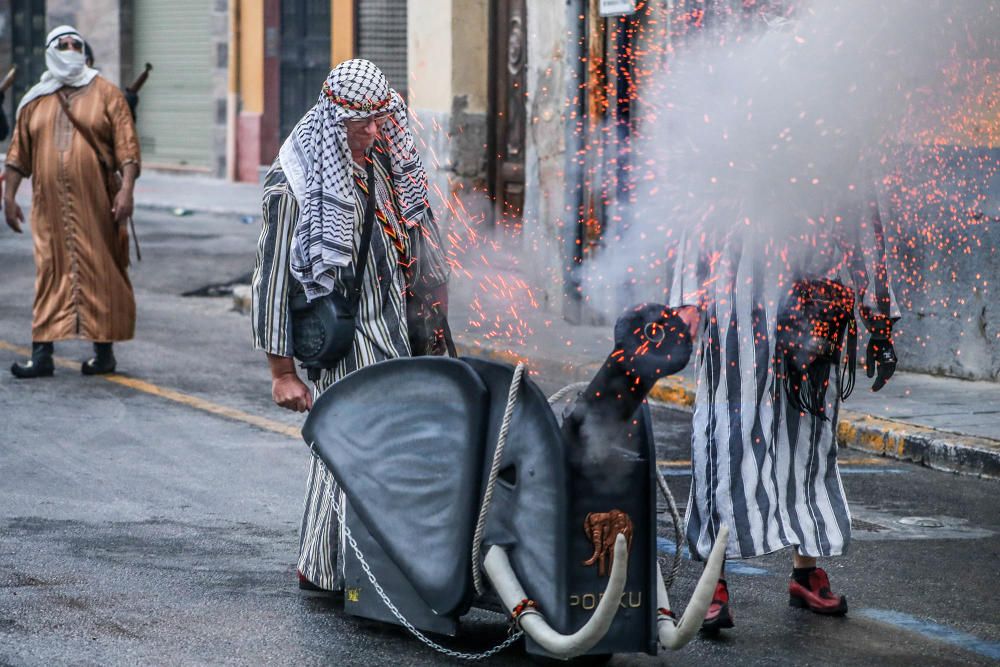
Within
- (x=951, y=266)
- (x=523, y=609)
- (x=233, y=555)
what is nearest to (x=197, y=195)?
(x=951, y=266)

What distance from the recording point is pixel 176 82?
2731 centimetres

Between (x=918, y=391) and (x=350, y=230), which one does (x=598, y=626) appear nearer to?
(x=350, y=230)

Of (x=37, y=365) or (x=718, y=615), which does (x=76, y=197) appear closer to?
(x=37, y=365)

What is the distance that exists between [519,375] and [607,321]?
305 inches

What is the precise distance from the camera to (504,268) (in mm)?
11219

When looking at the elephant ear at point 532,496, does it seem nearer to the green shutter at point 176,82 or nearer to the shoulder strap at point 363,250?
the shoulder strap at point 363,250

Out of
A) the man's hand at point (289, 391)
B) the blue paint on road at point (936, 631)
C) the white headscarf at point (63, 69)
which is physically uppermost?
the white headscarf at point (63, 69)

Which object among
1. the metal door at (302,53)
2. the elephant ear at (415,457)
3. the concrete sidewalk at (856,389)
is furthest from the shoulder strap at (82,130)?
the metal door at (302,53)

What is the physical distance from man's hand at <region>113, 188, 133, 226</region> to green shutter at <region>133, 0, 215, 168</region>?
1621 cm

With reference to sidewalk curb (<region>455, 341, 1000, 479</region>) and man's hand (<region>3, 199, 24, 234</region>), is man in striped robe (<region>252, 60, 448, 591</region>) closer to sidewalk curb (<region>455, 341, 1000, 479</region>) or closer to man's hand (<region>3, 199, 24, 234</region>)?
sidewalk curb (<region>455, 341, 1000, 479</region>)

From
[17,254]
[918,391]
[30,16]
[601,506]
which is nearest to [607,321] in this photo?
[918,391]

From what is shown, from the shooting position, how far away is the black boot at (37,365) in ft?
31.3

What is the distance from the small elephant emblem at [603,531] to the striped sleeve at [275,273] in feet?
3.88

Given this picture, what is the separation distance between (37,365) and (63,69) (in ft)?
5.15
